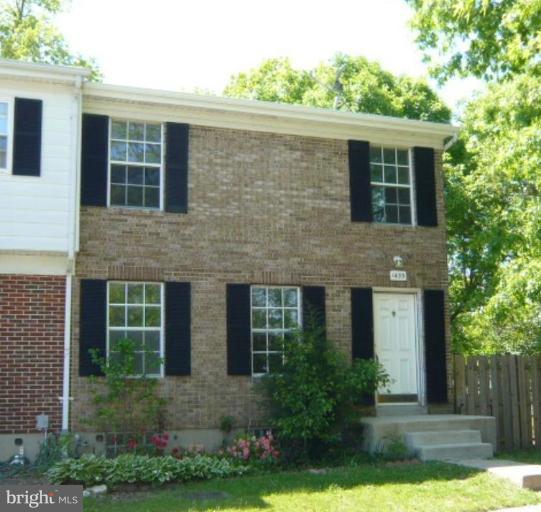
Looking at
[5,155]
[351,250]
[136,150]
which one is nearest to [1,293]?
[5,155]

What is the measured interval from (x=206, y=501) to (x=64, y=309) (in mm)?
A: 4567

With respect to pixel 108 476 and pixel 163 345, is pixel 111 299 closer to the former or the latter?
pixel 163 345

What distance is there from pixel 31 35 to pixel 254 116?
1393cm

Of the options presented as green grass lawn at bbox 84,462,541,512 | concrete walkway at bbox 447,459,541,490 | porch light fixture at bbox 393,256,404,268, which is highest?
porch light fixture at bbox 393,256,404,268

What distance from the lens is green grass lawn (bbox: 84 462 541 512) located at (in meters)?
9.19

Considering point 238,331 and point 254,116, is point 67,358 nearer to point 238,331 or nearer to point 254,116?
point 238,331

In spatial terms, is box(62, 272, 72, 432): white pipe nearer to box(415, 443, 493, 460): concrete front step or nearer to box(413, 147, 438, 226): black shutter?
box(415, 443, 493, 460): concrete front step

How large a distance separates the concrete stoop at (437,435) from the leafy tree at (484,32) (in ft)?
19.3

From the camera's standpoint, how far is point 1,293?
12.3m

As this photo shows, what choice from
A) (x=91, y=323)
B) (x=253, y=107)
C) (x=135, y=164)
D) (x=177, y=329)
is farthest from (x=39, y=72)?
(x=177, y=329)

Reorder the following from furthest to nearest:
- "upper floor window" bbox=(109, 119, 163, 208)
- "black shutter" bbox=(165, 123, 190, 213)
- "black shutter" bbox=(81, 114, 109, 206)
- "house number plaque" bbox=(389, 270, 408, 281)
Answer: "house number plaque" bbox=(389, 270, 408, 281) < "black shutter" bbox=(165, 123, 190, 213) < "upper floor window" bbox=(109, 119, 163, 208) < "black shutter" bbox=(81, 114, 109, 206)

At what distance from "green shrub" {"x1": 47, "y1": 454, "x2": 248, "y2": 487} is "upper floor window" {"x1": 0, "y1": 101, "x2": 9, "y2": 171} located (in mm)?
4749

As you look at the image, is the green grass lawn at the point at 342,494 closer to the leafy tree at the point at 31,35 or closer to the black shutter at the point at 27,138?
the black shutter at the point at 27,138

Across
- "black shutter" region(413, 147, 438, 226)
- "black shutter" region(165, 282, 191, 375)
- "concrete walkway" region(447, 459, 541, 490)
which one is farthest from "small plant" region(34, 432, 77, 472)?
"black shutter" region(413, 147, 438, 226)
